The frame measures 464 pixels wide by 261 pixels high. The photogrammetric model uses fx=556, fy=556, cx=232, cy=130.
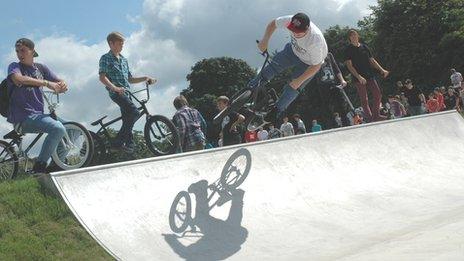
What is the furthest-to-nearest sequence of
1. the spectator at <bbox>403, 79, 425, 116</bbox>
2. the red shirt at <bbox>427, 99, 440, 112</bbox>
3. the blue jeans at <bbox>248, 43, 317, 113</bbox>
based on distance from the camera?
the red shirt at <bbox>427, 99, 440, 112</bbox> → the spectator at <bbox>403, 79, 425, 116</bbox> → the blue jeans at <bbox>248, 43, 317, 113</bbox>

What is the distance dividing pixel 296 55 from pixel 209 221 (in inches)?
127

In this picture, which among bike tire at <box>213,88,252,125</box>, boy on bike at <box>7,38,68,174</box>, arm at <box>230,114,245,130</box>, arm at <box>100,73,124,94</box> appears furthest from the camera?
arm at <box>230,114,245,130</box>

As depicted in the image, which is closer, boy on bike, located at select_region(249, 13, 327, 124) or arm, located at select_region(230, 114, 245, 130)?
boy on bike, located at select_region(249, 13, 327, 124)

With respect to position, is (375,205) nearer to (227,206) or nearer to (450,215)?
(450,215)

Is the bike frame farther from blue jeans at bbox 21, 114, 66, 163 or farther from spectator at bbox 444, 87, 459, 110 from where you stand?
spectator at bbox 444, 87, 459, 110

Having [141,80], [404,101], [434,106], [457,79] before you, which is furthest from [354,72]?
[457,79]

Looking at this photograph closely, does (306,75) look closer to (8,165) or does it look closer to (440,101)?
(8,165)

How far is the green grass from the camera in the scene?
5371 mm

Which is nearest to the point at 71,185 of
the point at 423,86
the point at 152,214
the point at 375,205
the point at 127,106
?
the point at 152,214

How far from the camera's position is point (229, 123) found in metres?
9.45

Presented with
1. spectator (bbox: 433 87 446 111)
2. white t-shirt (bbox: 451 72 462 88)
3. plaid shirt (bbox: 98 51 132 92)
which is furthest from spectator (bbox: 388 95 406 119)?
plaid shirt (bbox: 98 51 132 92)

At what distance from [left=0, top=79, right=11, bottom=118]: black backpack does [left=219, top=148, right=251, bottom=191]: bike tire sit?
9.29 ft

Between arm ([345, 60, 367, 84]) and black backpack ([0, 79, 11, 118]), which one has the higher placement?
black backpack ([0, 79, 11, 118])

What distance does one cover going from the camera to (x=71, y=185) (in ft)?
18.9
